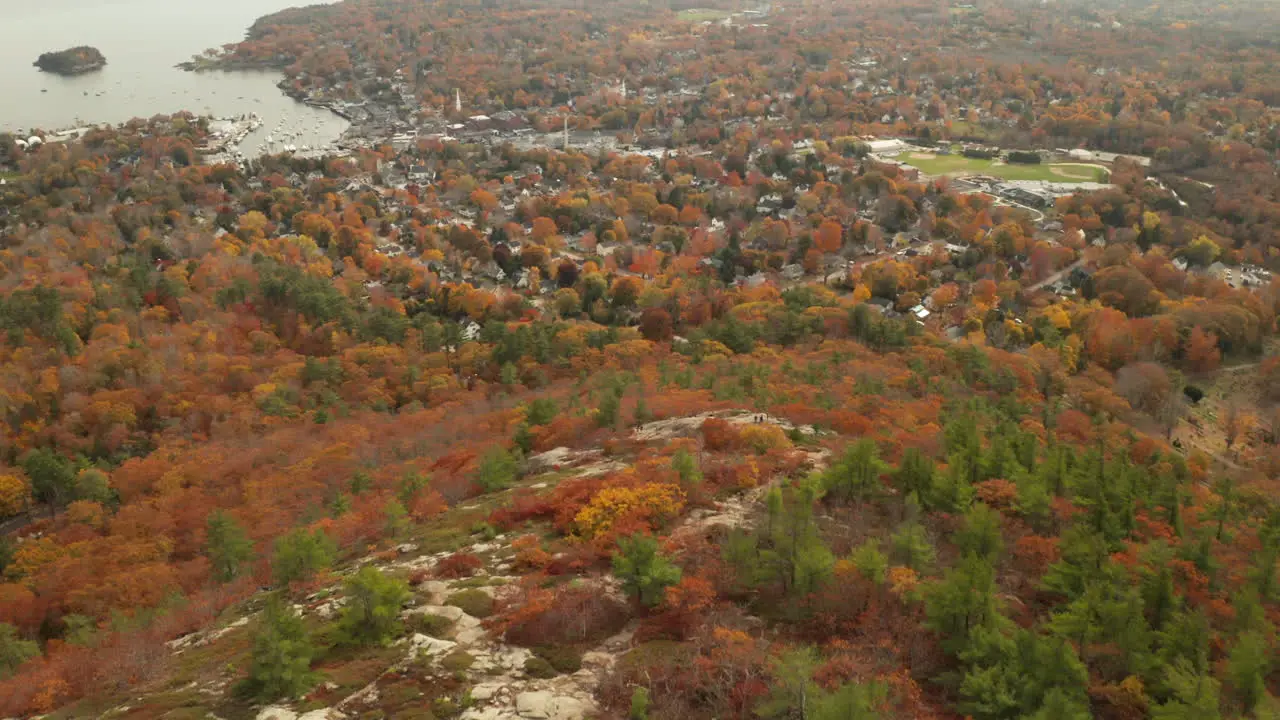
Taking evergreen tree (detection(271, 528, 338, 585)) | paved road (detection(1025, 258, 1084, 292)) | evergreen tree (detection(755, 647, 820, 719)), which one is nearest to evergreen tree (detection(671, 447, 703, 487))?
evergreen tree (detection(755, 647, 820, 719))

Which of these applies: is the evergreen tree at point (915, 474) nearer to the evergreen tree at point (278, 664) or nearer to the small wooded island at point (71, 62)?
the evergreen tree at point (278, 664)

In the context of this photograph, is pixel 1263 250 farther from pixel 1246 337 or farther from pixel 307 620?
pixel 307 620

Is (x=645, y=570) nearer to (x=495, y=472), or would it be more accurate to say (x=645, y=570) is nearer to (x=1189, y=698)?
(x=1189, y=698)

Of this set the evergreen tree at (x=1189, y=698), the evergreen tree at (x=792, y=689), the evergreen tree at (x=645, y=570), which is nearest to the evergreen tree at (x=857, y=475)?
the evergreen tree at (x=645, y=570)

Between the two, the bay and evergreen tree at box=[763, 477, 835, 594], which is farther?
the bay

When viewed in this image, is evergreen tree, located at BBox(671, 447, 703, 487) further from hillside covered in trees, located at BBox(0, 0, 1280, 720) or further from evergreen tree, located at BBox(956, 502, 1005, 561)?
evergreen tree, located at BBox(956, 502, 1005, 561)

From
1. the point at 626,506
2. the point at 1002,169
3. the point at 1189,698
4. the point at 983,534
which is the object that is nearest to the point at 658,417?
the point at 626,506

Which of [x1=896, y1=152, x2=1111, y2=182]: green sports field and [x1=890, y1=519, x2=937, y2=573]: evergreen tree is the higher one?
[x1=890, y1=519, x2=937, y2=573]: evergreen tree
